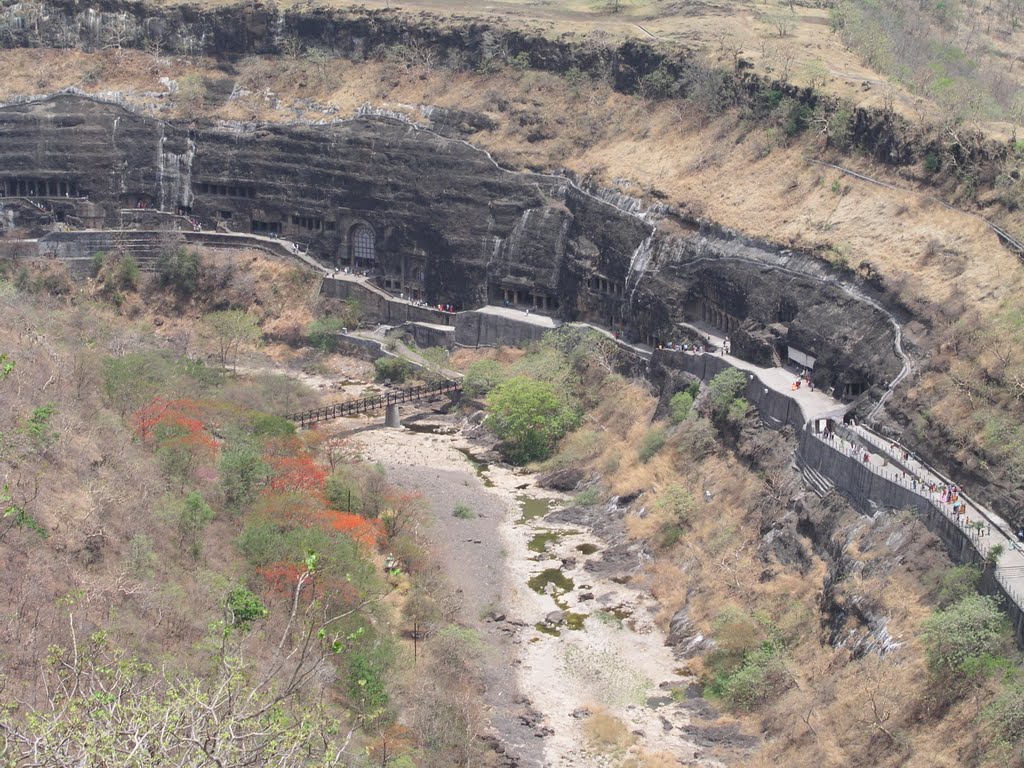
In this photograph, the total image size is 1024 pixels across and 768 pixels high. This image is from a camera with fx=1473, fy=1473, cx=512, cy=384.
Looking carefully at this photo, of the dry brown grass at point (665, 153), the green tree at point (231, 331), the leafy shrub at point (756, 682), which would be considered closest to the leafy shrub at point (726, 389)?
the dry brown grass at point (665, 153)

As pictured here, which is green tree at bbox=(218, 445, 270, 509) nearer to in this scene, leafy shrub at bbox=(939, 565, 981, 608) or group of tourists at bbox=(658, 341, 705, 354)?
group of tourists at bbox=(658, 341, 705, 354)

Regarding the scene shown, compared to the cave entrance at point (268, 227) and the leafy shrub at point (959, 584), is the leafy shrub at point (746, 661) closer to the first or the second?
the leafy shrub at point (959, 584)

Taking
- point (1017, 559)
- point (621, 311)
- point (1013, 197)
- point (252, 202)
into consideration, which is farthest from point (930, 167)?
point (252, 202)

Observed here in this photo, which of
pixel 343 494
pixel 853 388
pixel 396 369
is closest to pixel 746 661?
pixel 853 388

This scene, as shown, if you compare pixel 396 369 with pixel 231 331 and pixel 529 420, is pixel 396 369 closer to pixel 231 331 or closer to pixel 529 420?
pixel 231 331

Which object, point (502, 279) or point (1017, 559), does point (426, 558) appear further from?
point (502, 279)

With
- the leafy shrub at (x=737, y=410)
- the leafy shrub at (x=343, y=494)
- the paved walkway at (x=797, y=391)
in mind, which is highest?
the paved walkway at (x=797, y=391)
